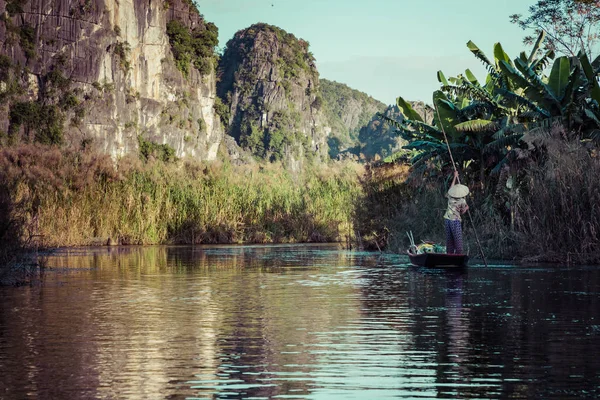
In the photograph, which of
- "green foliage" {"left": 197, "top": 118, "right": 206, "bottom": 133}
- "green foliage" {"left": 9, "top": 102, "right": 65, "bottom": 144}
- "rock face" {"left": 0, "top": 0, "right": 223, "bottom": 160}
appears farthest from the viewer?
"green foliage" {"left": 197, "top": 118, "right": 206, "bottom": 133}

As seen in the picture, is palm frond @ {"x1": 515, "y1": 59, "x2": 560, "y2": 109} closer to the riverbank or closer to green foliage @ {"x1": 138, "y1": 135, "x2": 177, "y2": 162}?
the riverbank

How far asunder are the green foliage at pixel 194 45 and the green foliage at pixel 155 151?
11813mm

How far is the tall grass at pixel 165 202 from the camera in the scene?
3228cm

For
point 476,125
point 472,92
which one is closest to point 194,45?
point 472,92

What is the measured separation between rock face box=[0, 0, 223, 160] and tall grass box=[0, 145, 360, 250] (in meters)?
19.8

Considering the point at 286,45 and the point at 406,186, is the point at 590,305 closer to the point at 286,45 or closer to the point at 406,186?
the point at 406,186

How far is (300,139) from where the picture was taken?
14075 centimetres

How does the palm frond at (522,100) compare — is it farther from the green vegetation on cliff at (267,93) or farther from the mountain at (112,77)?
the green vegetation on cliff at (267,93)

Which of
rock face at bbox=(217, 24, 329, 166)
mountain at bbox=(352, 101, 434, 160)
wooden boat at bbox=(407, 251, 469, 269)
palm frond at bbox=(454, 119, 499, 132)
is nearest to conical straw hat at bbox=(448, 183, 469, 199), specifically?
wooden boat at bbox=(407, 251, 469, 269)

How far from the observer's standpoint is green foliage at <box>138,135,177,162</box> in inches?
2990

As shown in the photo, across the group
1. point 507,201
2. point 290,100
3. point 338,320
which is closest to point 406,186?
point 507,201

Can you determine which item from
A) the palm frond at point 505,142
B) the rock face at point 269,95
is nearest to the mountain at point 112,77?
the rock face at point 269,95

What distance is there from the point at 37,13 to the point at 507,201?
150 ft

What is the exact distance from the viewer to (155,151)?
253 ft
